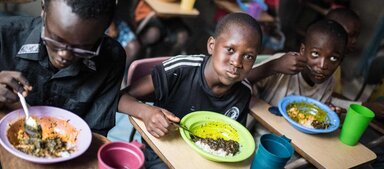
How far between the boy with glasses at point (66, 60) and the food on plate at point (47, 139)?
4.5 inches

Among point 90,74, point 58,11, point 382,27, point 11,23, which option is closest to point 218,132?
point 90,74

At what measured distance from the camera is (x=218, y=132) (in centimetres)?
163

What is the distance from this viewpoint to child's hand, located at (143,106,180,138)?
147 cm

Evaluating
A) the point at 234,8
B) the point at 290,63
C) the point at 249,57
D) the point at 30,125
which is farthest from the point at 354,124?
the point at 234,8

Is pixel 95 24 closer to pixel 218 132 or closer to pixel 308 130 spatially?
pixel 218 132

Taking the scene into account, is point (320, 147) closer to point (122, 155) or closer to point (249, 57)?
point (249, 57)

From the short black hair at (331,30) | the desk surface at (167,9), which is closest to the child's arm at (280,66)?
the short black hair at (331,30)

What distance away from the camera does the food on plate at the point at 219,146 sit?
1467 mm

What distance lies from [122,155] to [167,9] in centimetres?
249

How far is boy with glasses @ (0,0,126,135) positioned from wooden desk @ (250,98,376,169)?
2.58 feet

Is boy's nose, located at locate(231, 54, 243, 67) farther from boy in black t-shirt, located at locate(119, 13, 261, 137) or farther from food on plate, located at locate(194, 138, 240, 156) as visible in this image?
food on plate, located at locate(194, 138, 240, 156)

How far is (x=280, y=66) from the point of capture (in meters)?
2.05

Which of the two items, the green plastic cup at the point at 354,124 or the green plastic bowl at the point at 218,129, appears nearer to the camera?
the green plastic bowl at the point at 218,129

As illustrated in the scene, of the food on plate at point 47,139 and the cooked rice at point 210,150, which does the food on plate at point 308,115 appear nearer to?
the cooked rice at point 210,150
